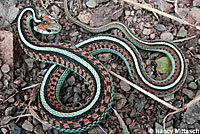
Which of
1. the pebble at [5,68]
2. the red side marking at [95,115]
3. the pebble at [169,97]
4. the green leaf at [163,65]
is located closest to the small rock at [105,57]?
the green leaf at [163,65]

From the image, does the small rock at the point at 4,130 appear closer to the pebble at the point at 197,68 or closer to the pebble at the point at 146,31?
the pebble at the point at 146,31

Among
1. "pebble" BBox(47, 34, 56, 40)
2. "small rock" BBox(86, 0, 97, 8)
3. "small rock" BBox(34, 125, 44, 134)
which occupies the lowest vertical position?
"small rock" BBox(34, 125, 44, 134)

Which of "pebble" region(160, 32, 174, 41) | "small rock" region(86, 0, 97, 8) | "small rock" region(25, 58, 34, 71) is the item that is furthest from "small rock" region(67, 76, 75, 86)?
"pebble" region(160, 32, 174, 41)

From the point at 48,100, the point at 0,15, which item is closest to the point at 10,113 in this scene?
the point at 48,100

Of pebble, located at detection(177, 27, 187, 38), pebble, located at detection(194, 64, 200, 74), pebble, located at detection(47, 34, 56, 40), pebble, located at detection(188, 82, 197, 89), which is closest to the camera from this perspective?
pebble, located at detection(188, 82, 197, 89)

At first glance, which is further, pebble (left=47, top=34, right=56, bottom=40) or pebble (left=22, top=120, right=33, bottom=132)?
pebble (left=47, top=34, right=56, bottom=40)

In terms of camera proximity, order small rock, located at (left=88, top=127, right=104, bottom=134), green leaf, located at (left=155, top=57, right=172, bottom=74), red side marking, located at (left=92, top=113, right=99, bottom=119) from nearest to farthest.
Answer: red side marking, located at (left=92, top=113, right=99, bottom=119) < small rock, located at (left=88, top=127, right=104, bottom=134) < green leaf, located at (left=155, top=57, right=172, bottom=74)

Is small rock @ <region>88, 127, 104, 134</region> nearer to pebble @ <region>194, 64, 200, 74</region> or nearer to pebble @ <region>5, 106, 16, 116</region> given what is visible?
pebble @ <region>5, 106, 16, 116</region>

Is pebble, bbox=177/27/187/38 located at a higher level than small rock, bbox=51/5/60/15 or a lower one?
lower
